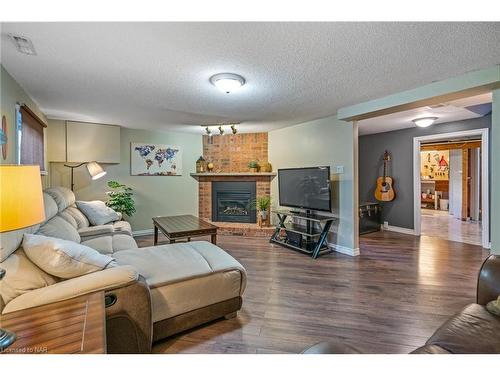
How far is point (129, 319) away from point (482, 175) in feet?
17.3

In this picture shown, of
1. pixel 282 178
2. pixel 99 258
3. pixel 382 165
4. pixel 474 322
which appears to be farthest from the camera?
pixel 382 165

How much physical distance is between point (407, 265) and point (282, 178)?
2.22m

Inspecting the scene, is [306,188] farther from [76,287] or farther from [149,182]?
[76,287]

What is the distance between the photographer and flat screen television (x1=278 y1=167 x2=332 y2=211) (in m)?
3.62

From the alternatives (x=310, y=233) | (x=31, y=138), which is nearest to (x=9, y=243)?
(x=31, y=138)

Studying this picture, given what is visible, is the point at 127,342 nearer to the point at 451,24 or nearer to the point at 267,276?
the point at 267,276

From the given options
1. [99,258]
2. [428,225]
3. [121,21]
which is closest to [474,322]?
[99,258]

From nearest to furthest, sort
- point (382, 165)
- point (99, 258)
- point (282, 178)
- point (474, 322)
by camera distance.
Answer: point (474, 322) → point (99, 258) → point (282, 178) → point (382, 165)

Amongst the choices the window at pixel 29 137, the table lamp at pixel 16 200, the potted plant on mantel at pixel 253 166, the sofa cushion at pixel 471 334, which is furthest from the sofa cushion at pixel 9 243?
the potted plant on mantel at pixel 253 166

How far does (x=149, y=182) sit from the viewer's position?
4.95 meters

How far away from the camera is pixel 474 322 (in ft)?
4.16

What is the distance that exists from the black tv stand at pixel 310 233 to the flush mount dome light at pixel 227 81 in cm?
221

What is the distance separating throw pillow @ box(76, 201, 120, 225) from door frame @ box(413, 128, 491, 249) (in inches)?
214
